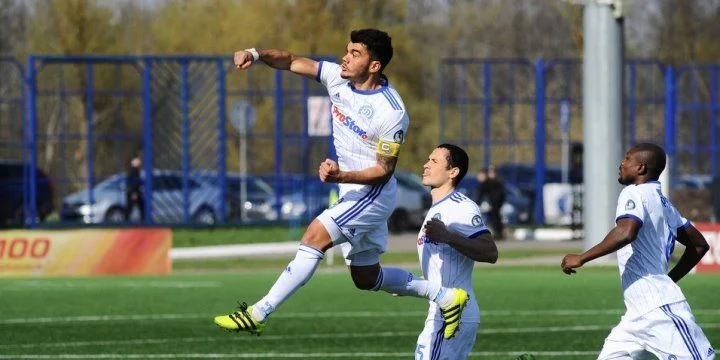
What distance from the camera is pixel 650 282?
10.4 m

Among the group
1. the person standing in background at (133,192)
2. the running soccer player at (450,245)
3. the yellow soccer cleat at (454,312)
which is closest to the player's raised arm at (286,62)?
the running soccer player at (450,245)

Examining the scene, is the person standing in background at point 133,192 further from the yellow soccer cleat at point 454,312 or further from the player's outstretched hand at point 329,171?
the yellow soccer cleat at point 454,312

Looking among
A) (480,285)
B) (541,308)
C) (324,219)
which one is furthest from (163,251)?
(324,219)

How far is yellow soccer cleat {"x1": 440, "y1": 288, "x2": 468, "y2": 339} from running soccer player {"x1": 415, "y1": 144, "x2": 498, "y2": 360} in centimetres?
3

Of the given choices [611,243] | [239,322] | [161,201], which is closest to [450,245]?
[611,243]

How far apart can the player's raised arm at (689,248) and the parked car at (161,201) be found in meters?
32.7

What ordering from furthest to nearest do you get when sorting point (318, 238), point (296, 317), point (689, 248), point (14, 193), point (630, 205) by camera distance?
1. point (14, 193)
2. point (296, 317)
3. point (318, 238)
4. point (689, 248)
5. point (630, 205)

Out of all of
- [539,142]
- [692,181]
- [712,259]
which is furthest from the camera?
[692,181]

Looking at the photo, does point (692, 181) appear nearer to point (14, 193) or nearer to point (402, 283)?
point (14, 193)

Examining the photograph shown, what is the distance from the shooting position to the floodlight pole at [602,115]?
30.1 metres

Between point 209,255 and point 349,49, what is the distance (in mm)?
22712

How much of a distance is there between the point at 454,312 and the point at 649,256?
1.29 metres

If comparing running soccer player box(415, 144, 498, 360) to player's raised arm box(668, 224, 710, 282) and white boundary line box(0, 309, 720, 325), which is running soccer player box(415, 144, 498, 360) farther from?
white boundary line box(0, 309, 720, 325)

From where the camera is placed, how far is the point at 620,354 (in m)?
10.5
